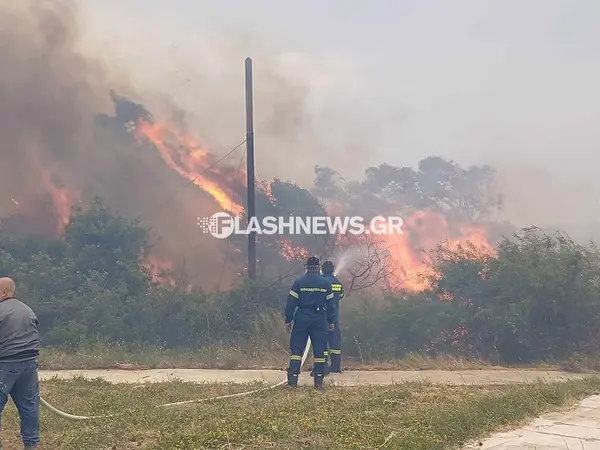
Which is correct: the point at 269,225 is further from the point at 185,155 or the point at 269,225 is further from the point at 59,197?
the point at 59,197

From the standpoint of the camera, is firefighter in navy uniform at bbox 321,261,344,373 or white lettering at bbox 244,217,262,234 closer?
firefighter in navy uniform at bbox 321,261,344,373

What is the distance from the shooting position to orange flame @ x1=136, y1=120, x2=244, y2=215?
16.5 meters

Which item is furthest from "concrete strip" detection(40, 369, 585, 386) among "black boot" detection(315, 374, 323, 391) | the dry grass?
the dry grass

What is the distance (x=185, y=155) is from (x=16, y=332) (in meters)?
11.8

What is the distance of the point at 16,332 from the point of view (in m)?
5.56

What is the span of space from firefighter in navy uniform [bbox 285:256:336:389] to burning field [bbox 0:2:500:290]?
267 inches

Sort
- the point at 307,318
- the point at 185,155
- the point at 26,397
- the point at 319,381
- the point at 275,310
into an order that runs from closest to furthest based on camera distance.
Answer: the point at 26,397, the point at 319,381, the point at 307,318, the point at 275,310, the point at 185,155

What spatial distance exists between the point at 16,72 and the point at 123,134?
11.8ft

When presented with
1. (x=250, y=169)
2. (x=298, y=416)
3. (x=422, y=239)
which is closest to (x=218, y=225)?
(x=250, y=169)

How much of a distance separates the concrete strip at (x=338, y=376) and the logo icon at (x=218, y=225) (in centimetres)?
603

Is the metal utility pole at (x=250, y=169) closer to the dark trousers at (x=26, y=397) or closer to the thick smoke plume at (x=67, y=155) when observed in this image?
the thick smoke plume at (x=67, y=155)

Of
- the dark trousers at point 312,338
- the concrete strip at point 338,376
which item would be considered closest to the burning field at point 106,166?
the concrete strip at point 338,376

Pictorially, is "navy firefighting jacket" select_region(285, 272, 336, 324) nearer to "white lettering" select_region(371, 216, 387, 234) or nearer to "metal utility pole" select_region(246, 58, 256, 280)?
"metal utility pole" select_region(246, 58, 256, 280)

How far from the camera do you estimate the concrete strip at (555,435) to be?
18.3 feet
